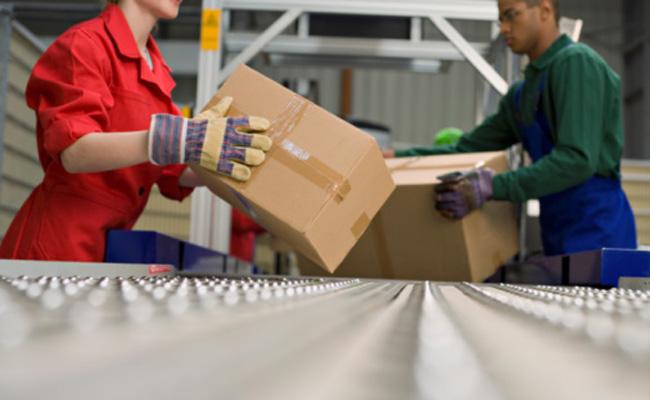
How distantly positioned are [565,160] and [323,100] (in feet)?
27.2

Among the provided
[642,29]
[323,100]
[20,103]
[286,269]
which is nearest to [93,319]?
[20,103]

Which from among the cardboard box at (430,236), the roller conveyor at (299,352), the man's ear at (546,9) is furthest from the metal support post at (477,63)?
the roller conveyor at (299,352)

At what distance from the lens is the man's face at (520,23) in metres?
2.41

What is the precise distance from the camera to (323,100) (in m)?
10.2

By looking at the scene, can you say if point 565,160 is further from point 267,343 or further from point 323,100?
point 323,100

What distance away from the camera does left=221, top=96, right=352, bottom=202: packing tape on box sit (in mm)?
1433

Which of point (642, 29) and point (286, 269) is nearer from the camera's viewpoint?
point (286, 269)

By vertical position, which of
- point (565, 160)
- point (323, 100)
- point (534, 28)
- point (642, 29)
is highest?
point (642, 29)

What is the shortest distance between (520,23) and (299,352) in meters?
2.34

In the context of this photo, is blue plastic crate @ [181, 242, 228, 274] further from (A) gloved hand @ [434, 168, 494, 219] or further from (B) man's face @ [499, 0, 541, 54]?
(B) man's face @ [499, 0, 541, 54]

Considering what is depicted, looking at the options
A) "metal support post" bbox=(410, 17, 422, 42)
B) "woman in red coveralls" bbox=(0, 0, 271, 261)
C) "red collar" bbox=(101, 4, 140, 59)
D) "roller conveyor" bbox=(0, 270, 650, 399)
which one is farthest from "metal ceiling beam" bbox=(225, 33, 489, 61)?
"roller conveyor" bbox=(0, 270, 650, 399)

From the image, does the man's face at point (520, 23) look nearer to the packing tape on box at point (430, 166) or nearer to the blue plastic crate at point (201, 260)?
the packing tape on box at point (430, 166)

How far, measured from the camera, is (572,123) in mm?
2104

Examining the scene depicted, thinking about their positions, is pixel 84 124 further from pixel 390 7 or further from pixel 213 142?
pixel 390 7
